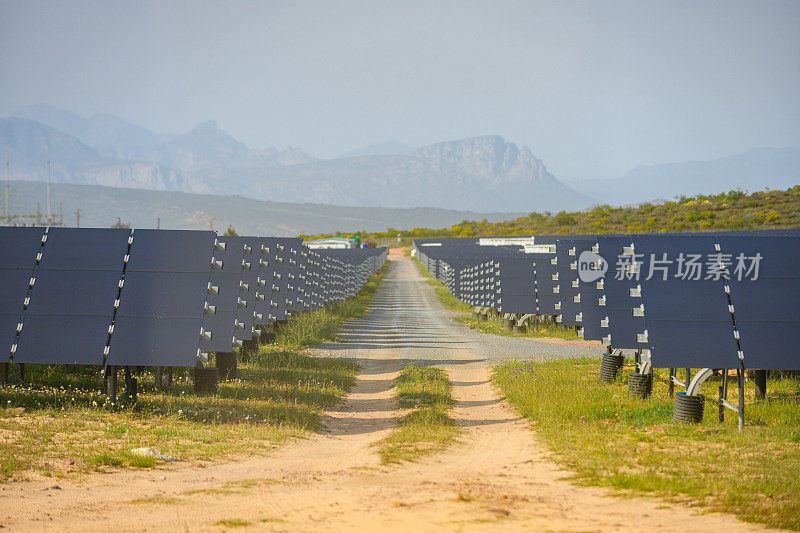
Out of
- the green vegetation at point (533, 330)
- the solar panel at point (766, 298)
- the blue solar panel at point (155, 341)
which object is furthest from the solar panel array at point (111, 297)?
the green vegetation at point (533, 330)

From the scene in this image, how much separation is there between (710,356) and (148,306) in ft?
25.6

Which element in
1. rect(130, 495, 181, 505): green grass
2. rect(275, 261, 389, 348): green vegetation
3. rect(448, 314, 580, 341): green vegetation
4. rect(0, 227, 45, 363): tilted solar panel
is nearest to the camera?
rect(130, 495, 181, 505): green grass

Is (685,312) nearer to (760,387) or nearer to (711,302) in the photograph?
(711,302)

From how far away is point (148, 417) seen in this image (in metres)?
10.4

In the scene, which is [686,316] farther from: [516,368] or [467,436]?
[516,368]

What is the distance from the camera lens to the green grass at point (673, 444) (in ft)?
22.4

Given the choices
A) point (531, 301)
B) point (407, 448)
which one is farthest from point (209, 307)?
point (531, 301)

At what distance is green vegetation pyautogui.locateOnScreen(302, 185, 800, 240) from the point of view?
210 feet

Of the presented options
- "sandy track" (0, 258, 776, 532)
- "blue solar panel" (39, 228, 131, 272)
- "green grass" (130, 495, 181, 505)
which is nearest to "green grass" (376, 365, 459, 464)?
"sandy track" (0, 258, 776, 532)

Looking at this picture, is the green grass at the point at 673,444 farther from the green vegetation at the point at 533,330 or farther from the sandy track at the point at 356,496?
the green vegetation at the point at 533,330

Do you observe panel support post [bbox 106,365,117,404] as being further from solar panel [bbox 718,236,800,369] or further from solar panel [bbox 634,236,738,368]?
solar panel [bbox 718,236,800,369]

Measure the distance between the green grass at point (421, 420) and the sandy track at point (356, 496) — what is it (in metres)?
0.23

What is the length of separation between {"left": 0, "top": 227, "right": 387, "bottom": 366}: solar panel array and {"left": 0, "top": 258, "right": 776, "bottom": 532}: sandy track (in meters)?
2.63

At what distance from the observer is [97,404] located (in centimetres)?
1098
